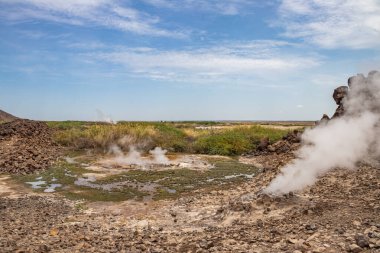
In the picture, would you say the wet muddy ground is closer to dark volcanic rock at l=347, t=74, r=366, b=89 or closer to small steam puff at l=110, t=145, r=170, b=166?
small steam puff at l=110, t=145, r=170, b=166

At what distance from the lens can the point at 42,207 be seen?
11.9 meters

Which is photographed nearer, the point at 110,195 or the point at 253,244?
the point at 253,244

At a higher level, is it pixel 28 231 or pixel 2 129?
pixel 2 129

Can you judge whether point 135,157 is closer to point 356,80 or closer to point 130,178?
point 130,178

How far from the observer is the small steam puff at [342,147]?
11.3m

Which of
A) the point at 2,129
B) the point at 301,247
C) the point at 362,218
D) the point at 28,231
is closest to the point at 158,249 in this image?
the point at 301,247

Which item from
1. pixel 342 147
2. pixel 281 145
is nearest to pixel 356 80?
pixel 342 147

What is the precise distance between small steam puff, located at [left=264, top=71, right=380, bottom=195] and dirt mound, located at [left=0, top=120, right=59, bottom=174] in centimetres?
1242

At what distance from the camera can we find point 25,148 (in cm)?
2469

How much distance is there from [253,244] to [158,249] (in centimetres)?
177

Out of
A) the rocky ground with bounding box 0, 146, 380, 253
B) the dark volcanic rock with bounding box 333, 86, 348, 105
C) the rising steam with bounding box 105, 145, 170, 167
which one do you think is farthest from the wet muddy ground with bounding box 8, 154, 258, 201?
the dark volcanic rock with bounding box 333, 86, 348, 105

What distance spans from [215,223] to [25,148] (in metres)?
18.3

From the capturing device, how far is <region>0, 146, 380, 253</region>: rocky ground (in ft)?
24.8

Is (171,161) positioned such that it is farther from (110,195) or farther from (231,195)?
(231,195)
